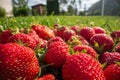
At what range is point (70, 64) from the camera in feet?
3.99

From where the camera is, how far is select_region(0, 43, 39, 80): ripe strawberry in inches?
44.3

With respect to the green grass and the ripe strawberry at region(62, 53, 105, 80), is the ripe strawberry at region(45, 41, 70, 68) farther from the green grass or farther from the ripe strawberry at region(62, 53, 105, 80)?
the green grass

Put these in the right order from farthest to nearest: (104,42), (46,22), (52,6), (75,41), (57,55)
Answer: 1. (52,6)
2. (46,22)
3. (104,42)
4. (75,41)
5. (57,55)

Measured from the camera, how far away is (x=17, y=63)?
114cm

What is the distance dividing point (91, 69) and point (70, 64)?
A: 0.10 meters

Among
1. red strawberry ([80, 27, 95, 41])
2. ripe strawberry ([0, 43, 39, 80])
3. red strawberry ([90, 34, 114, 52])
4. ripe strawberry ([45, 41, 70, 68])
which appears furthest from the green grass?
ripe strawberry ([0, 43, 39, 80])

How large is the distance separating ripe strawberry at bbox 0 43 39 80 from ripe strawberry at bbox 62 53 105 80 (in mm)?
146

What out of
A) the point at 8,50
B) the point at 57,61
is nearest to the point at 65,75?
the point at 57,61

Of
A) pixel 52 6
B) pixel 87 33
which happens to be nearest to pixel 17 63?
pixel 87 33

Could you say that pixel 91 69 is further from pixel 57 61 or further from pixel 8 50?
pixel 8 50

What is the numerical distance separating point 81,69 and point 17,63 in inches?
11.0

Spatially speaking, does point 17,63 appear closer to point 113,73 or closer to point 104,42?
point 113,73

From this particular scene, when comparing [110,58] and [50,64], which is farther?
[110,58]

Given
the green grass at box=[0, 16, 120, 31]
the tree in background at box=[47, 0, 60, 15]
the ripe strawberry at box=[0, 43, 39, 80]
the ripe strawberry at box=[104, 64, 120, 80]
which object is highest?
the ripe strawberry at box=[0, 43, 39, 80]
